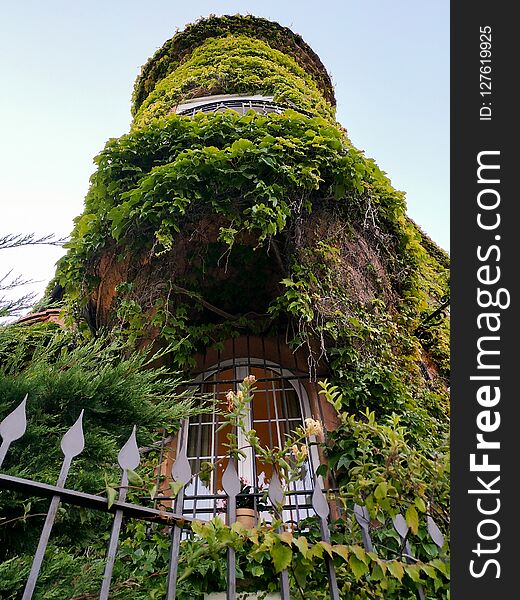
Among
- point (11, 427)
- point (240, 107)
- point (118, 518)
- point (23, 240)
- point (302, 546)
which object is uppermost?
point (240, 107)

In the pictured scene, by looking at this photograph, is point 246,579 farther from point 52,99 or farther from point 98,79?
point 98,79

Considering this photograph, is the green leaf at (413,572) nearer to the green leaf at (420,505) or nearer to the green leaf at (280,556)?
the green leaf at (420,505)

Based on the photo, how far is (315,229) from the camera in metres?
5.40

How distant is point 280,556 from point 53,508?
0.79 meters

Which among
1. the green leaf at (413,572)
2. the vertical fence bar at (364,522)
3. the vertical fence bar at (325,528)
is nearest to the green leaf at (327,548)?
the vertical fence bar at (325,528)

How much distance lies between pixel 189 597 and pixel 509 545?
95.2 inches

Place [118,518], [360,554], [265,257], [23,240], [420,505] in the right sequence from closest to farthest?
[118,518]
[360,554]
[420,505]
[23,240]
[265,257]

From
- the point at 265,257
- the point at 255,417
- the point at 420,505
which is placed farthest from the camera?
the point at 265,257

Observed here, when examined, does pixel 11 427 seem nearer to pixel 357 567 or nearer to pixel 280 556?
pixel 280 556

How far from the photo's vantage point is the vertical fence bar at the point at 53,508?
1.36 metres

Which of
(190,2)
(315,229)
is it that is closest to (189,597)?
(315,229)

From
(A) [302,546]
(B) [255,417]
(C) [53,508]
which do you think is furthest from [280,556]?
(B) [255,417]

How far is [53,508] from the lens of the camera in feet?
4.95

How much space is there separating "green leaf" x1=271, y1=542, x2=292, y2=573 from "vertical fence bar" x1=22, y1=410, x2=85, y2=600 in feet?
2.49
